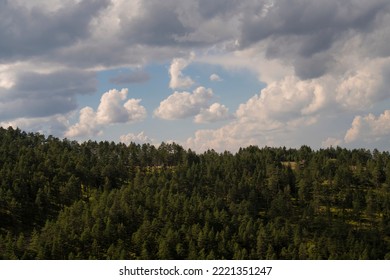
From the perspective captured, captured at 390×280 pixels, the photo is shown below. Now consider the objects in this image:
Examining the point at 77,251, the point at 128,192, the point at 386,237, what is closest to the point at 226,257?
the point at 77,251

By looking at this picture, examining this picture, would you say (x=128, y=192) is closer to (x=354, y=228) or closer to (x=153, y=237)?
(x=153, y=237)

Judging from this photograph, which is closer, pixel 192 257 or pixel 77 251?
pixel 192 257

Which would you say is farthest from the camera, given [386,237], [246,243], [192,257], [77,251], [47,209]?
[47,209]

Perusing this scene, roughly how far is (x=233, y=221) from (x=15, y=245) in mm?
78678

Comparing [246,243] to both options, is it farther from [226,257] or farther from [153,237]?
[153,237]

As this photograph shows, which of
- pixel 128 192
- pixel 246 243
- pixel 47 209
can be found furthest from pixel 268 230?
pixel 47 209

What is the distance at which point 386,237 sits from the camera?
7357 inches

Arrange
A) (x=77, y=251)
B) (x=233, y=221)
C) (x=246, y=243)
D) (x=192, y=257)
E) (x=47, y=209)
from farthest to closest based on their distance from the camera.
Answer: (x=47, y=209) → (x=233, y=221) → (x=246, y=243) → (x=77, y=251) → (x=192, y=257)

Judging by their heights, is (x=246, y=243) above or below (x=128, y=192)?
below

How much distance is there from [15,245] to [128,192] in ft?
199
